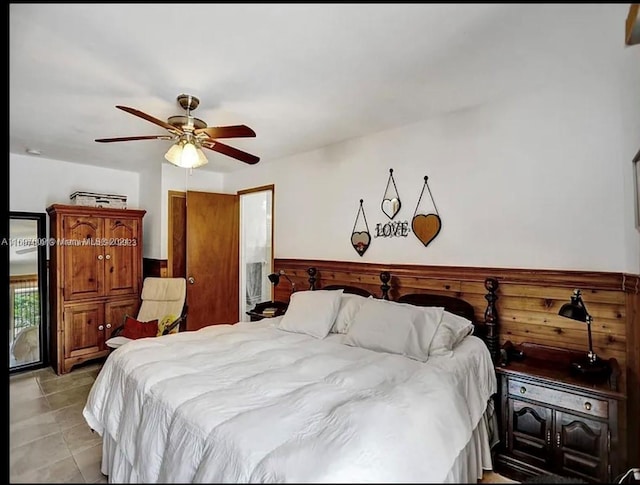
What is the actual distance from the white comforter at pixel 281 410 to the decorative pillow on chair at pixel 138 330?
1207 millimetres

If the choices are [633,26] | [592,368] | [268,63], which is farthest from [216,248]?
[633,26]

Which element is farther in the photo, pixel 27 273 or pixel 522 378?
pixel 522 378

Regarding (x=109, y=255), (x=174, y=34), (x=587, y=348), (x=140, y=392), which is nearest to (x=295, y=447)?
(x=140, y=392)

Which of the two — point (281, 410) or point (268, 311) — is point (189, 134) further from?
point (268, 311)

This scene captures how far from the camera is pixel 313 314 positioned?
2705 mm

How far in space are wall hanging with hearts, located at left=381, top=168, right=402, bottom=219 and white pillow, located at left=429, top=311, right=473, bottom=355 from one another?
98 centimetres

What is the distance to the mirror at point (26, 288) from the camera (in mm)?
1044

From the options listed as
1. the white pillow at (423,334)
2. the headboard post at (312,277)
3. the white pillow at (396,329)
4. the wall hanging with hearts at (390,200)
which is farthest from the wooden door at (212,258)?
the white pillow at (423,334)

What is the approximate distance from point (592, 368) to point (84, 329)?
4267 mm

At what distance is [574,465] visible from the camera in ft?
5.14

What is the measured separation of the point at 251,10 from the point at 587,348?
249cm

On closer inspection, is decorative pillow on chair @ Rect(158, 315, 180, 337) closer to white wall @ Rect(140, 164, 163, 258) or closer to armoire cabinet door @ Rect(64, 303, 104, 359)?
armoire cabinet door @ Rect(64, 303, 104, 359)

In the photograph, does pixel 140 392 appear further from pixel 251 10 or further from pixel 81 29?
pixel 251 10

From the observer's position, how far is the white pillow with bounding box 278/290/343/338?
103 inches
